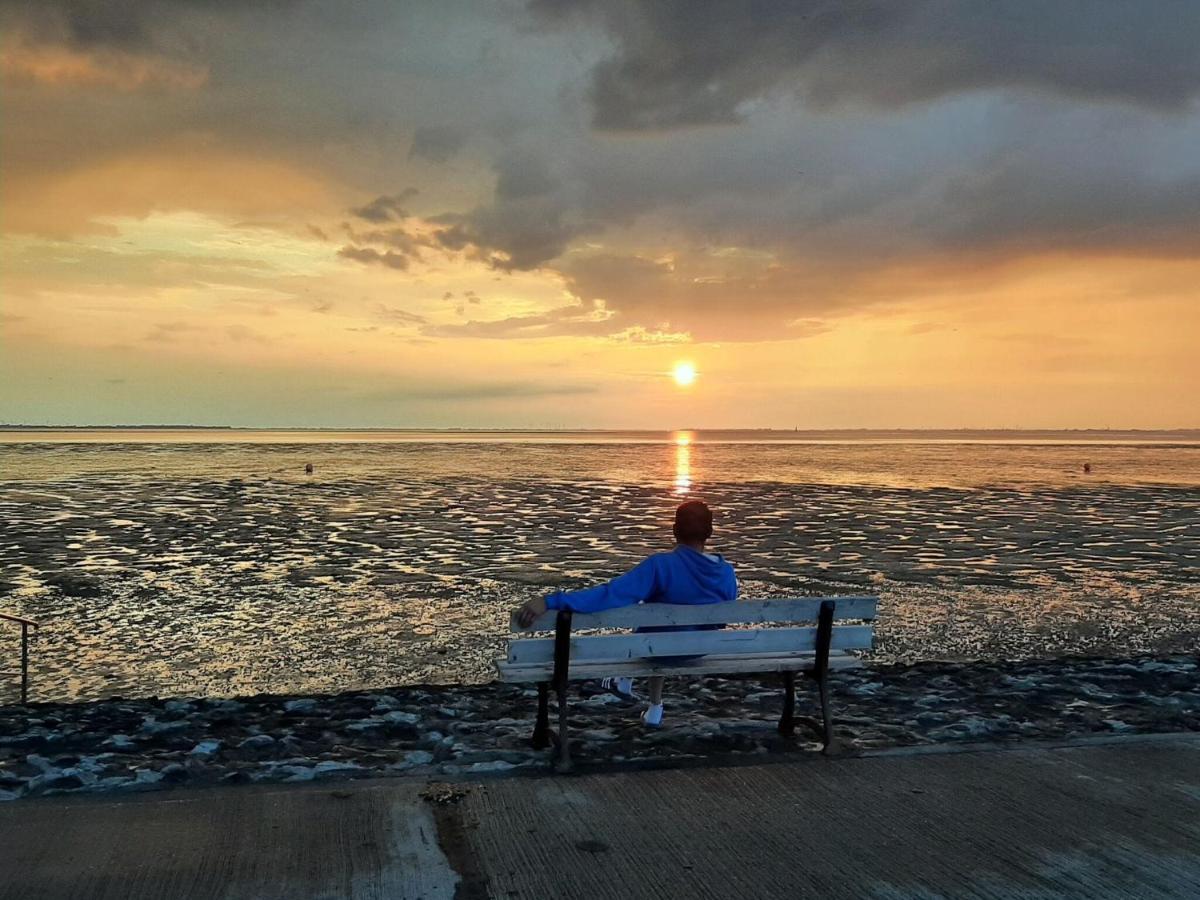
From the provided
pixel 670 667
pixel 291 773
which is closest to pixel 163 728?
pixel 291 773

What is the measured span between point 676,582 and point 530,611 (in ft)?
3.63

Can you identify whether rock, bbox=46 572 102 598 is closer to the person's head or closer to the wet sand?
the wet sand

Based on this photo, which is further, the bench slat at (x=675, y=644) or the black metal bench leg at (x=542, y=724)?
the black metal bench leg at (x=542, y=724)

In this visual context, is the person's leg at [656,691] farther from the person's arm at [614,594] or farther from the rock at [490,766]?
the rock at [490,766]

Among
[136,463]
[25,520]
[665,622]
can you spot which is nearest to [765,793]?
[665,622]

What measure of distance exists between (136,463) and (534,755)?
63123mm

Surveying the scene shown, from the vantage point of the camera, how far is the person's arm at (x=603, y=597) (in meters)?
5.67

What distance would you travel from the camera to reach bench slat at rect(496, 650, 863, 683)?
5.85 m

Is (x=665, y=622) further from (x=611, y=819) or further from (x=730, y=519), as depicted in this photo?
(x=730, y=519)

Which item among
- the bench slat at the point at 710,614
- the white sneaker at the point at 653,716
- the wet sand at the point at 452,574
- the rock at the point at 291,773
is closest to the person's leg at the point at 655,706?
the white sneaker at the point at 653,716

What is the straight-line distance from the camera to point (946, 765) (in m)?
5.75

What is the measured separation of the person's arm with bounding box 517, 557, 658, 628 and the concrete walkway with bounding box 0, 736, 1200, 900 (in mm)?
962

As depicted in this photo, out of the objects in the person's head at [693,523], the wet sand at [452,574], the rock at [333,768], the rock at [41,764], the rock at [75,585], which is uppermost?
the person's head at [693,523]

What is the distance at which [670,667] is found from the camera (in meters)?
6.04
